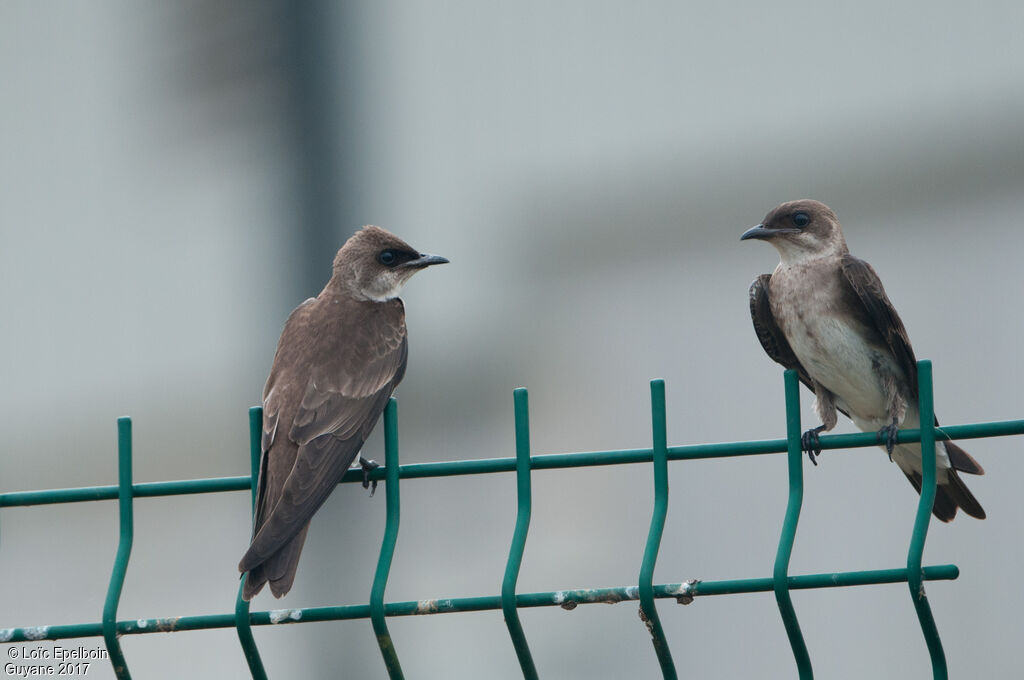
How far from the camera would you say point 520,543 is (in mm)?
2793

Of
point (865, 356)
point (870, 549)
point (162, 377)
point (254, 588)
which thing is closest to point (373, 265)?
point (865, 356)

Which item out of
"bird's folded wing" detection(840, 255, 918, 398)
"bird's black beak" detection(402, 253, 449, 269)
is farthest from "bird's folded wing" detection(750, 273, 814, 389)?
"bird's black beak" detection(402, 253, 449, 269)

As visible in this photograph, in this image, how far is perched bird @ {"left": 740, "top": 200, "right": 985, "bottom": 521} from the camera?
4625mm

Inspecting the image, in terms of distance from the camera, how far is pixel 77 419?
10617mm

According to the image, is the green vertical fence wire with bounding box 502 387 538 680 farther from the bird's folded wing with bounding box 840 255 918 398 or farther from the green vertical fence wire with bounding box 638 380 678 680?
the bird's folded wing with bounding box 840 255 918 398

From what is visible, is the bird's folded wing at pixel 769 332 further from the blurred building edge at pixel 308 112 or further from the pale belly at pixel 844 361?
the blurred building edge at pixel 308 112

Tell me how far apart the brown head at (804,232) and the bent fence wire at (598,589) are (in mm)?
2253

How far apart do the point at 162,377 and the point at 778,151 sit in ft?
16.7

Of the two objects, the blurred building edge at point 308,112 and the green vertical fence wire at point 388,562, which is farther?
the blurred building edge at point 308,112

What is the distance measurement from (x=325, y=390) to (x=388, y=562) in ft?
4.92

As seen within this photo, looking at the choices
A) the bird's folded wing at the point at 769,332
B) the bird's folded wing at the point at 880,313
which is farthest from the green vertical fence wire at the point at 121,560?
the bird's folded wing at the point at 769,332

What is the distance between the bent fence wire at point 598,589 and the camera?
2637 mm

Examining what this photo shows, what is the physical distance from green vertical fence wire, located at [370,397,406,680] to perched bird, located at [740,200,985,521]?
5.89 feet

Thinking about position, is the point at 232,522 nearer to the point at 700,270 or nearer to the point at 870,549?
the point at 700,270
